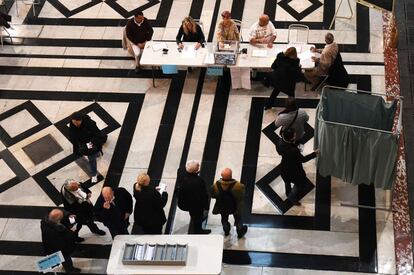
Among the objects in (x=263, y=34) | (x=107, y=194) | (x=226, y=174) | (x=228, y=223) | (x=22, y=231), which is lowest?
(x=22, y=231)

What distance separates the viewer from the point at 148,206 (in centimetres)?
Result: 741

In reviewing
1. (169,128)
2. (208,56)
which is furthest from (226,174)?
(208,56)

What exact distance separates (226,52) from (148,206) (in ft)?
11.1

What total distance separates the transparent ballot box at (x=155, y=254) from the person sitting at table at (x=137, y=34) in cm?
448

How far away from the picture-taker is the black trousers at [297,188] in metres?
8.16

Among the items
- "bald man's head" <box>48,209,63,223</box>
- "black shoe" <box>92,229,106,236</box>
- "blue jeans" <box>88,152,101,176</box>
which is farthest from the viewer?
"blue jeans" <box>88,152,101,176</box>

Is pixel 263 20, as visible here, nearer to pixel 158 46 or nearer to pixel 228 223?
pixel 158 46

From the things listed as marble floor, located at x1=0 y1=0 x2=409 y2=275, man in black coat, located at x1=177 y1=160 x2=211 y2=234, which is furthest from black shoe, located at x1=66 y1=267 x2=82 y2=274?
man in black coat, located at x1=177 y1=160 x2=211 y2=234

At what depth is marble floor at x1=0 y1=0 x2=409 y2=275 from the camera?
821 centimetres

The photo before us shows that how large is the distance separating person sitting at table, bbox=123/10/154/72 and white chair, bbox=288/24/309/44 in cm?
251

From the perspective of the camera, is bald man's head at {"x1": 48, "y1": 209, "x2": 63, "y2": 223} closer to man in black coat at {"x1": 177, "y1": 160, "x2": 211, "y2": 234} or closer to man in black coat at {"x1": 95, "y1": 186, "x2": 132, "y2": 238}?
man in black coat at {"x1": 95, "y1": 186, "x2": 132, "y2": 238}

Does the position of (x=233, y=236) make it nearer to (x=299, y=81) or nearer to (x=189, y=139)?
(x=189, y=139)

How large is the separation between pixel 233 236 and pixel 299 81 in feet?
10.4

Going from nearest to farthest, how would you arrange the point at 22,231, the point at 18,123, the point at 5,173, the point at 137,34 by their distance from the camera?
the point at 22,231, the point at 5,173, the point at 18,123, the point at 137,34
